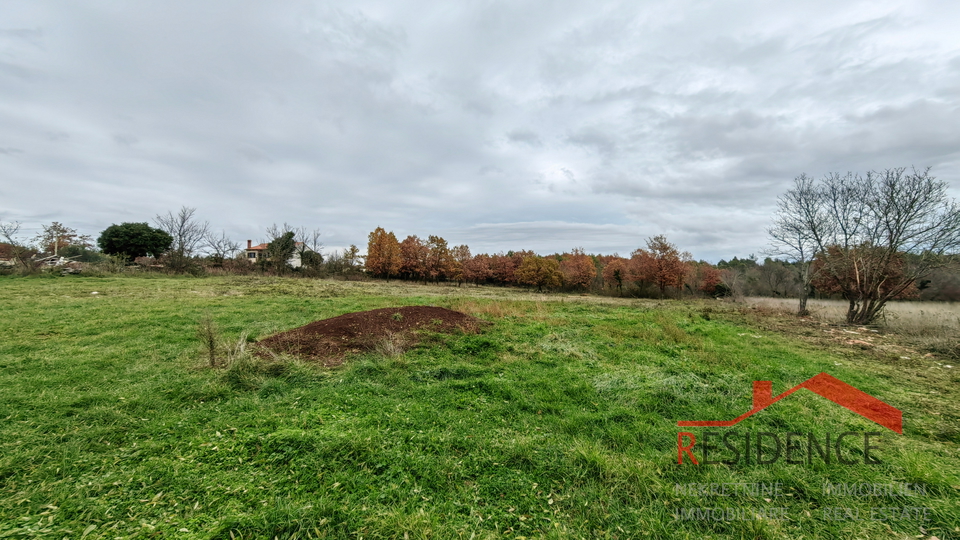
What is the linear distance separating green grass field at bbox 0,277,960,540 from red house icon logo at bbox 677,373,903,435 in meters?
0.18

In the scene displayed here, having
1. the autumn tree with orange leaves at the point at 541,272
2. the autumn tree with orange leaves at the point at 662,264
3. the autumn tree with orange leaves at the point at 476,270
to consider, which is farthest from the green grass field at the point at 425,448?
the autumn tree with orange leaves at the point at 476,270

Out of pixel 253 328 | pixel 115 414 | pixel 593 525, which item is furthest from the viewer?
pixel 253 328

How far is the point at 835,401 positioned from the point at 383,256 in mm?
46893

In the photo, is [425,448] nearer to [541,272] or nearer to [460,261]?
[541,272]

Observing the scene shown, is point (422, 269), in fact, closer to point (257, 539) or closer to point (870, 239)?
point (870, 239)

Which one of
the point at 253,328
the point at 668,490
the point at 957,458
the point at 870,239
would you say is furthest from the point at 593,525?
the point at 870,239

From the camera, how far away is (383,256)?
47.9 metres

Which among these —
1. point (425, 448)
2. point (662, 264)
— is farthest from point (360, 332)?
point (662, 264)

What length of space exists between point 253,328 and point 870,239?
24.8m

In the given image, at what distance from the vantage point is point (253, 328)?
10.0 meters

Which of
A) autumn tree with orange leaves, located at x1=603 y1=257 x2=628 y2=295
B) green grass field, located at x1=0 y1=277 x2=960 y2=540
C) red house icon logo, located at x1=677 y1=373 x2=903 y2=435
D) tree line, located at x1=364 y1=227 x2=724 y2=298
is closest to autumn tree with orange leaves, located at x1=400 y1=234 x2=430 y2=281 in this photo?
tree line, located at x1=364 y1=227 x2=724 y2=298

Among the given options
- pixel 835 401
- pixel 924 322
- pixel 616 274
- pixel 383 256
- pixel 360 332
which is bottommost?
pixel 835 401

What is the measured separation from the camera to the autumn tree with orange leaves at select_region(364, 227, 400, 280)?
4788 cm

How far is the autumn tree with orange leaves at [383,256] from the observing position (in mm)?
47875
